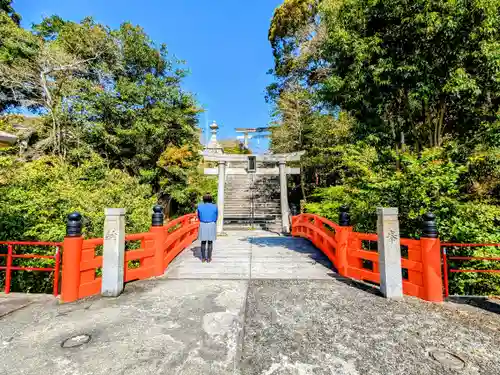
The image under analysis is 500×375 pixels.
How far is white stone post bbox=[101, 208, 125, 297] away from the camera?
3613 mm

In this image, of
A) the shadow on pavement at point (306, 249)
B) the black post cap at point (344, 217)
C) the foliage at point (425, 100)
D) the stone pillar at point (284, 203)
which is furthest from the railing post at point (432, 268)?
the stone pillar at point (284, 203)

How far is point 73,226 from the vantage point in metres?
3.44

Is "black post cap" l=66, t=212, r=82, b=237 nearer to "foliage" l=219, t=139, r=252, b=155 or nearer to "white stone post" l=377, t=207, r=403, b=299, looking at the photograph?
"white stone post" l=377, t=207, r=403, b=299

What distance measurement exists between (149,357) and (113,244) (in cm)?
207

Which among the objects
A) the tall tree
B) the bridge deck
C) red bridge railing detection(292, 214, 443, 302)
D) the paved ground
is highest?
the tall tree

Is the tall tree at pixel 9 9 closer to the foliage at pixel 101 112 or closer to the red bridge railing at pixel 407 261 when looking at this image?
the foliage at pixel 101 112

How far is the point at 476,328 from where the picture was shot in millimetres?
2697

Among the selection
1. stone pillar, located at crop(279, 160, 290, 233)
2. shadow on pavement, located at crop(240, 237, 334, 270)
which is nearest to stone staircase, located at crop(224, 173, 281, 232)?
stone pillar, located at crop(279, 160, 290, 233)

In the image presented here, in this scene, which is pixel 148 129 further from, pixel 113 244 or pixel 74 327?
pixel 74 327

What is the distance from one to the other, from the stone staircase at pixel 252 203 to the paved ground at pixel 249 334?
27.4 ft

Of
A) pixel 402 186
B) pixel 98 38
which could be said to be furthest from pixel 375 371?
pixel 98 38

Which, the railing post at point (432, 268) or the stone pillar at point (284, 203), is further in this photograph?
the stone pillar at point (284, 203)

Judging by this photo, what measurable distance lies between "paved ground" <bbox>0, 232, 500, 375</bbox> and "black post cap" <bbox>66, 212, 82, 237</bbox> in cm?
99

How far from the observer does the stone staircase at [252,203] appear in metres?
12.6
